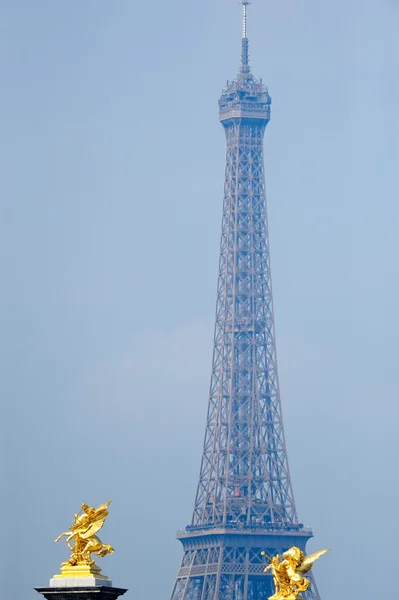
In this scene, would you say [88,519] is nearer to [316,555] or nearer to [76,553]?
[76,553]

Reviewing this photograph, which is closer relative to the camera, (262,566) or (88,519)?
(88,519)

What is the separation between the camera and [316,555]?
71938 millimetres

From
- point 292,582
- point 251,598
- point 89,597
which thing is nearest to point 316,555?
point 292,582

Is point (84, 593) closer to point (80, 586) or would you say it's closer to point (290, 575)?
point (80, 586)

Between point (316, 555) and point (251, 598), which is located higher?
point (251, 598)

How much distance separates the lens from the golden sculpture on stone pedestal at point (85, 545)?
74562mm

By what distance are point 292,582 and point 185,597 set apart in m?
129

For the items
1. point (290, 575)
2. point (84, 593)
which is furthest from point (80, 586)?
point (290, 575)

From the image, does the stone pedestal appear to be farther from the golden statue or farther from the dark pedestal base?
the golden statue

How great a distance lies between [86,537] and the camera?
74.8 m

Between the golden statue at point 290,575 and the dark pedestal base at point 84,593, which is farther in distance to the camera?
the dark pedestal base at point 84,593

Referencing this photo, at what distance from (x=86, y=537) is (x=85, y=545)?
0.80 ft

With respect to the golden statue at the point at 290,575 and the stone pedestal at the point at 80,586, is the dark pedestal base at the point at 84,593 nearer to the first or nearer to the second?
the stone pedestal at the point at 80,586

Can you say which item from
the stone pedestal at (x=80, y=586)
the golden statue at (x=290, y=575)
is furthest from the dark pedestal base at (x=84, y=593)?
the golden statue at (x=290, y=575)
